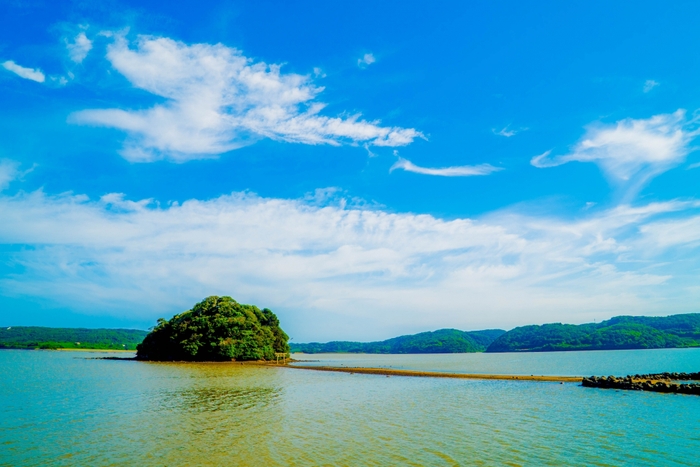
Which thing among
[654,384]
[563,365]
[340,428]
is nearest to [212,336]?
[563,365]

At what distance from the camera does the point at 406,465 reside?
15492mm

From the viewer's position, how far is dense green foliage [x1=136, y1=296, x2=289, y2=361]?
316ft

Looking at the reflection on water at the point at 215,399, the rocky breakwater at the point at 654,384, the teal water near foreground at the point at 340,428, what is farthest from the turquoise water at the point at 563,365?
the reflection on water at the point at 215,399

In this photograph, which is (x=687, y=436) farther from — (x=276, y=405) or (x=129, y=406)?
(x=129, y=406)

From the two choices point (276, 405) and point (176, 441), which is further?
point (276, 405)

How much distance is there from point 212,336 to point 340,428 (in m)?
82.0

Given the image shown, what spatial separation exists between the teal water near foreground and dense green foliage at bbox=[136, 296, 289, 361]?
58.8m

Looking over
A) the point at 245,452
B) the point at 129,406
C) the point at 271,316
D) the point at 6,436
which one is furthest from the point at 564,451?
the point at 271,316

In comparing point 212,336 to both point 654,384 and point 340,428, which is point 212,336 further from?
point 654,384

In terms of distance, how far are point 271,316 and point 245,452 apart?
359 ft

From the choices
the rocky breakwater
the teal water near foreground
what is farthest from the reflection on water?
the rocky breakwater

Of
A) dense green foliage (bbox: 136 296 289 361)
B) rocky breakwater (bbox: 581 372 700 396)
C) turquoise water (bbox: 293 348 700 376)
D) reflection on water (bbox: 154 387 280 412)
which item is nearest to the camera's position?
reflection on water (bbox: 154 387 280 412)

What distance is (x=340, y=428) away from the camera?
73.6ft

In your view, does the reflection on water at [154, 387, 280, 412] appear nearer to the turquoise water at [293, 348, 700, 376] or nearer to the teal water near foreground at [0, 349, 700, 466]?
the teal water near foreground at [0, 349, 700, 466]
